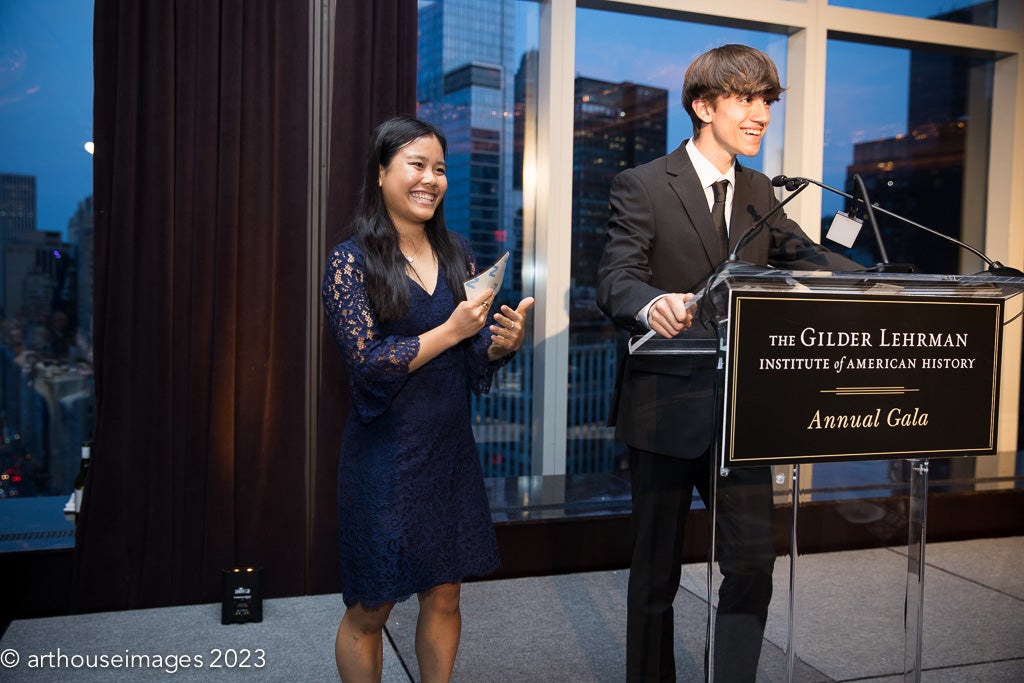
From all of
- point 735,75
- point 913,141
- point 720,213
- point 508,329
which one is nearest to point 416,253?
point 508,329

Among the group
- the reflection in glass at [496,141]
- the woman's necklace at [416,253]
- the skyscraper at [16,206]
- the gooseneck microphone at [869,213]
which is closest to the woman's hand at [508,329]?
the woman's necklace at [416,253]

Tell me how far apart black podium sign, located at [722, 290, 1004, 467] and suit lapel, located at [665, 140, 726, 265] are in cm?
56

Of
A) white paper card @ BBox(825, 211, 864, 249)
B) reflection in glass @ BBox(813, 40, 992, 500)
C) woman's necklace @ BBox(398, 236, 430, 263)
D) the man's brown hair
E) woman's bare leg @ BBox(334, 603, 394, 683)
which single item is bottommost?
woman's bare leg @ BBox(334, 603, 394, 683)

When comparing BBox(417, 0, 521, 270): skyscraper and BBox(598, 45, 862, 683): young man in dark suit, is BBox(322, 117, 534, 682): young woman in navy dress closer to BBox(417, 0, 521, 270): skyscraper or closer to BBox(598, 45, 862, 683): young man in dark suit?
BBox(598, 45, 862, 683): young man in dark suit

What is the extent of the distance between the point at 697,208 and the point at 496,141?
91.0 inches

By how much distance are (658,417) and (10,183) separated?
9.05ft

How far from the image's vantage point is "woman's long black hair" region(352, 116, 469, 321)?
1994mm

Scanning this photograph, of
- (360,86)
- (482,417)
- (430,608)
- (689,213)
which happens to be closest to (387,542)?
(430,608)

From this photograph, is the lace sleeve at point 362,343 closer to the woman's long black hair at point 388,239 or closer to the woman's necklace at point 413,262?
the woman's long black hair at point 388,239

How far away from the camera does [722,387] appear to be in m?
1.49

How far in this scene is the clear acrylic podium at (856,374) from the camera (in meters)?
1.47

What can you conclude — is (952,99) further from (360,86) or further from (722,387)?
(722,387)

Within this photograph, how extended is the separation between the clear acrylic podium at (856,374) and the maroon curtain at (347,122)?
1.98m

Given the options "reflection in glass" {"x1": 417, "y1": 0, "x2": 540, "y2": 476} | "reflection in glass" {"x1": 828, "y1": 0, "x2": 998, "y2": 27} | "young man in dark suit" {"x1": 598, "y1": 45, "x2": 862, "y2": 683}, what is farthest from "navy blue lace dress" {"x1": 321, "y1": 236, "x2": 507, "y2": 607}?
"reflection in glass" {"x1": 828, "y1": 0, "x2": 998, "y2": 27}
